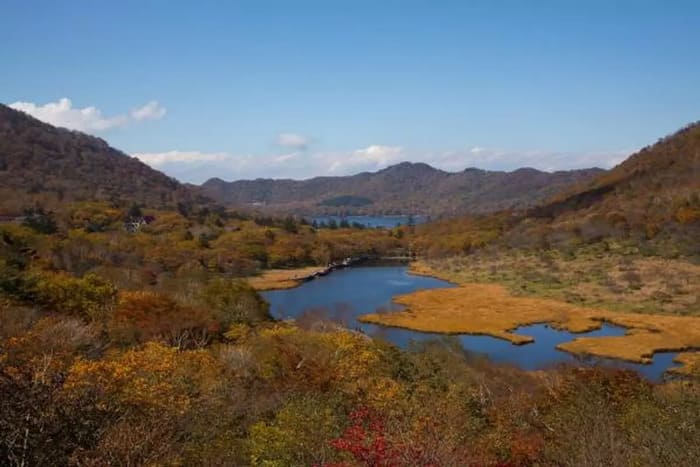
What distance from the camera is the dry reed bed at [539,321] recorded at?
49.0 m

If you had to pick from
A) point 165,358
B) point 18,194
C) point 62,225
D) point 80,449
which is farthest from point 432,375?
point 18,194

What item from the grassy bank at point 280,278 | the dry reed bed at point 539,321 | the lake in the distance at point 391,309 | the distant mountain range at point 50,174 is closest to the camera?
the lake in the distance at point 391,309

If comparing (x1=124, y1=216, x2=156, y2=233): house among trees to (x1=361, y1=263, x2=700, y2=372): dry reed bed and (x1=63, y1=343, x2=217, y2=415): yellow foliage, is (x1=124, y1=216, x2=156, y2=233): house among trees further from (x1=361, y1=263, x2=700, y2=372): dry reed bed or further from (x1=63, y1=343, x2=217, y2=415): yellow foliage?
(x1=63, y1=343, x2=217, y2=415): yellow foliage

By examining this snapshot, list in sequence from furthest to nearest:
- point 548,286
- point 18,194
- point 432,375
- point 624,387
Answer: point 18,194 < point 548,286 < point 432,375 < point 624,387

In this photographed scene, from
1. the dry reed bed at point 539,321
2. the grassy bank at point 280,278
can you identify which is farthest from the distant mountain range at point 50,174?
the dry reed bed at point 539,321

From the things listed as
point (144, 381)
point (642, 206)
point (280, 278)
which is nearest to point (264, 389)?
point (144, 381)

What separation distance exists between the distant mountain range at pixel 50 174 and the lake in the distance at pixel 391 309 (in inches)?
2498

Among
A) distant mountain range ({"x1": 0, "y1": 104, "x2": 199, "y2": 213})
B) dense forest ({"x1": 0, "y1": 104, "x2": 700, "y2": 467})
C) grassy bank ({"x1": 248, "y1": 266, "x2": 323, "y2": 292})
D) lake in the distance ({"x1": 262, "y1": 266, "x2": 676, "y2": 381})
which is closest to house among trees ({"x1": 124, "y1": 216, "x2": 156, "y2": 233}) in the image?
distant mountain range ({"x1": 0, "y1": 104, "x2": 199, "y2": 213})

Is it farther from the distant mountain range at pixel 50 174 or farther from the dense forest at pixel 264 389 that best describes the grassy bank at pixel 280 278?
the distant mountain range at pixel 50 174

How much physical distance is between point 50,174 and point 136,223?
156ft

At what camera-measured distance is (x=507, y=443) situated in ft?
59.2

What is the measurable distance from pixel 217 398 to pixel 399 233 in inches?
5597

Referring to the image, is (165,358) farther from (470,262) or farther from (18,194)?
(18,194)

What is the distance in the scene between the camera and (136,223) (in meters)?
130
